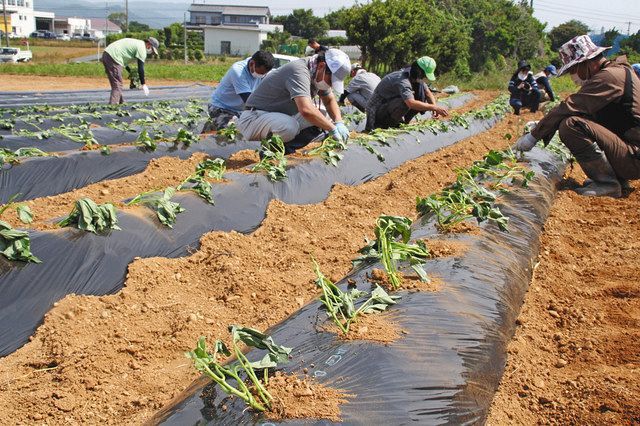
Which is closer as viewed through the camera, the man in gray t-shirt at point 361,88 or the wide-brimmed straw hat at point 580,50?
the wide-brimmed straw hat at point 580,50

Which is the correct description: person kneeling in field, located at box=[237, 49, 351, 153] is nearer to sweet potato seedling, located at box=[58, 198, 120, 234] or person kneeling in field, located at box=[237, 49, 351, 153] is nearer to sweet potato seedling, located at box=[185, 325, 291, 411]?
sweet potato seedling, located at box=[58, 198, 120, 234]

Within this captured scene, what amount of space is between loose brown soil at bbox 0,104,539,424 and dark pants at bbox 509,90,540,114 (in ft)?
37.8

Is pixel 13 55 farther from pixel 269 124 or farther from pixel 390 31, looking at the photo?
pixel 269 124

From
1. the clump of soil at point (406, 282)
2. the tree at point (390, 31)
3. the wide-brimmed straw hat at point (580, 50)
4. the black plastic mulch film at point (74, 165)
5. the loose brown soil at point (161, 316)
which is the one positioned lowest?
the loose brown soil at point (161, 316)

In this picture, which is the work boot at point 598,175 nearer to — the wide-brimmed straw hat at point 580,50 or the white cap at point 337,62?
the wide-brimmed straw hat at point 580,50

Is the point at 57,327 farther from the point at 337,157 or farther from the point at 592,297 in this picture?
the point at 337,157

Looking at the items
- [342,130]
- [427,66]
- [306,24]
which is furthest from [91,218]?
[306,24]

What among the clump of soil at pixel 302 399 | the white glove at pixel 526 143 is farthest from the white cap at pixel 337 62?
the clump of soil at pixel 302 399

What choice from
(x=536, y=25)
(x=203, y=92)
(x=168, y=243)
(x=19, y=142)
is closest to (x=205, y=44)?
(x=536, y=25)

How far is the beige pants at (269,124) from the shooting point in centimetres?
615

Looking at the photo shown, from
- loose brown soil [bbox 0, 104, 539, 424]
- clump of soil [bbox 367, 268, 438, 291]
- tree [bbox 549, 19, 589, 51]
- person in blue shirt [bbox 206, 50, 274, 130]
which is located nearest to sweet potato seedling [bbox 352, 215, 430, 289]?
clump of soil [bbox 367, 268, 438, 291]

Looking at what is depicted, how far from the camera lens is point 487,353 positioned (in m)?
2.41

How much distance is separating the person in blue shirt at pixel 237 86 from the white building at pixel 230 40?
57445 millimetres

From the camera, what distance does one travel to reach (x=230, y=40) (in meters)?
64.1
